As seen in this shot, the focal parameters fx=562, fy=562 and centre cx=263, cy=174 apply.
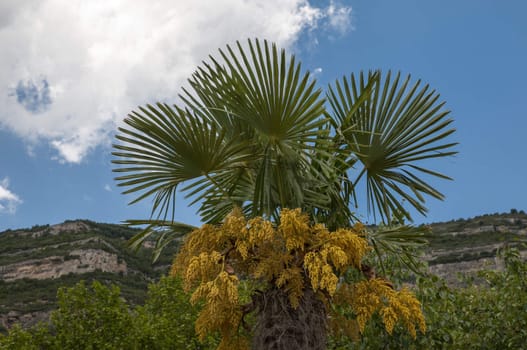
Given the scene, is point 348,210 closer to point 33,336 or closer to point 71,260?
point 33,336

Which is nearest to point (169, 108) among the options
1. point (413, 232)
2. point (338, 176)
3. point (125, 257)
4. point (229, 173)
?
point (229, 173)

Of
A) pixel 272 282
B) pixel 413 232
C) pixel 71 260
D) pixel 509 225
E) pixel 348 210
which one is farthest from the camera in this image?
pixel 71 260

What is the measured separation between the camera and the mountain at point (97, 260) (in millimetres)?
42375

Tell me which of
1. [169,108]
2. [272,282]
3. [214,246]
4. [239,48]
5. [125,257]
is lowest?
[272,282]

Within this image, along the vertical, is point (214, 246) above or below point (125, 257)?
below

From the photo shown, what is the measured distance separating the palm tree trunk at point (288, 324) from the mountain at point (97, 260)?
33291 millimetres

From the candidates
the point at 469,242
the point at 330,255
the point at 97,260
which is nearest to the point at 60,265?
the point at 97,260

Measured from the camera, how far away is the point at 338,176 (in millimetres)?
6172

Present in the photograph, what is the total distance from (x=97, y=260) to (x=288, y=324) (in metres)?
47.6

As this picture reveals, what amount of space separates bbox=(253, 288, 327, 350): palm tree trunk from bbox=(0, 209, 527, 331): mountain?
33.3 meters

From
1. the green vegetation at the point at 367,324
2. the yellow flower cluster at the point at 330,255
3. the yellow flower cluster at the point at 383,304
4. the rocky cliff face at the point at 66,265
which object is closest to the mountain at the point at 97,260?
the rocky cliff face at the point at 66,265

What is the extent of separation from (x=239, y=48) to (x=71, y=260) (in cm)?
5113

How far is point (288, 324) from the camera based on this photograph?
5164mm

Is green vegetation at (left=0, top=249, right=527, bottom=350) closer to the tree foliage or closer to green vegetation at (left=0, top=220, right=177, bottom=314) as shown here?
the tree foliage
